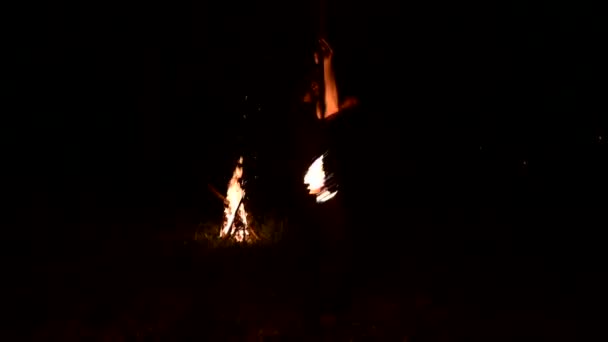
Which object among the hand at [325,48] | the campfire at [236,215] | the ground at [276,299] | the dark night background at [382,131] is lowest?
Result: the ground at [276,299]

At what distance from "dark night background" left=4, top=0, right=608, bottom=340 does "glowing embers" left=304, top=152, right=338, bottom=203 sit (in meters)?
1.90

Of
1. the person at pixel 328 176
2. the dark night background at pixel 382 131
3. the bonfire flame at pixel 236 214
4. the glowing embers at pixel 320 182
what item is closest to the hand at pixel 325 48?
the person at pixel 328 176

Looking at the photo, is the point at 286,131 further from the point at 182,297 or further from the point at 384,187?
the point at 182,297

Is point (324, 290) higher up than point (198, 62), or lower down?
lower down

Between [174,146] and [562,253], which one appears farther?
[174,146]

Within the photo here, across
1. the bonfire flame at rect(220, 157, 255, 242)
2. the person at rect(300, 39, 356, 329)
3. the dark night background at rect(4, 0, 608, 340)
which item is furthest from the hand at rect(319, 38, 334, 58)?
the bonfire flame at rect(220, 157, 255, 242)

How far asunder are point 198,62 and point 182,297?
4.63m

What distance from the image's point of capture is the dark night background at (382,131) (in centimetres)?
900

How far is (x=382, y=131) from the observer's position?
43.2 feet

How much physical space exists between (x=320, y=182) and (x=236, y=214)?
13.7ft

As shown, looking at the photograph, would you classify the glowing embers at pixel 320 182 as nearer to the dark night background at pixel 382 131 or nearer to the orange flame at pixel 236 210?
the dark night background at pixel 382 131

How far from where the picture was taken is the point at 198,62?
1095 centimetres

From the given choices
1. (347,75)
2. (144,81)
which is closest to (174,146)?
(144,81)

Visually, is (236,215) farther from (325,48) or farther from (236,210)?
(325,48)
